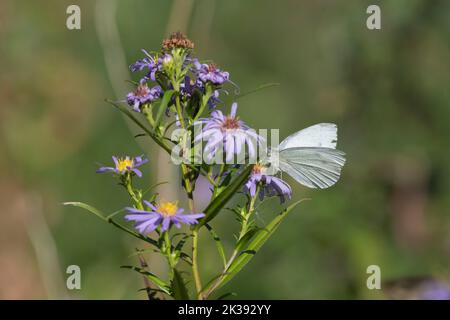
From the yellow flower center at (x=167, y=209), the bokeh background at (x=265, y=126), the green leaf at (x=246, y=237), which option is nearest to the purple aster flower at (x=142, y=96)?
the yellow flower center at (x=167, y=209)

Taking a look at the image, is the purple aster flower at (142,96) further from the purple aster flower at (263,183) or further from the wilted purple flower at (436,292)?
the wilted purple flower at (436,292)

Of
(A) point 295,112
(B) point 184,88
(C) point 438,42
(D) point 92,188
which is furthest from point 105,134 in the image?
(B) point 184,88

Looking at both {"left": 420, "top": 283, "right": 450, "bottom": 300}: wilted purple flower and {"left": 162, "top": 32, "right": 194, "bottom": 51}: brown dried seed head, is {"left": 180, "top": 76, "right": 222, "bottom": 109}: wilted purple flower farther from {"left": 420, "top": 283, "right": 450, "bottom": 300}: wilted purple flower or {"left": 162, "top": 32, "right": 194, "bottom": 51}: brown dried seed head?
{"left": 420, "top": 283, "right": 450, "bottom": 300}: wilted purple flower

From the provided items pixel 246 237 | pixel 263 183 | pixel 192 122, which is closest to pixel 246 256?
pixel 246 237

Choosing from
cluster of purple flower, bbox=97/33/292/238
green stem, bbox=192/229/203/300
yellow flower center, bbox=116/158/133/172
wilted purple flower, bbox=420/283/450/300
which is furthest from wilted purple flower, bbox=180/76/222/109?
wilted purple flower, bbox=420/283/450/300

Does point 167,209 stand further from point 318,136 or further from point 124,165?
point 318,136

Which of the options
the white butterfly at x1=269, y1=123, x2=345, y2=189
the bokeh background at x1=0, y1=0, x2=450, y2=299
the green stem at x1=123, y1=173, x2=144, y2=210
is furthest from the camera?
the bokeh background at x1=0, y1=0, x2=450, y2=299

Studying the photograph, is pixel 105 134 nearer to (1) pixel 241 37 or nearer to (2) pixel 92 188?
(2) pixel 92 188
